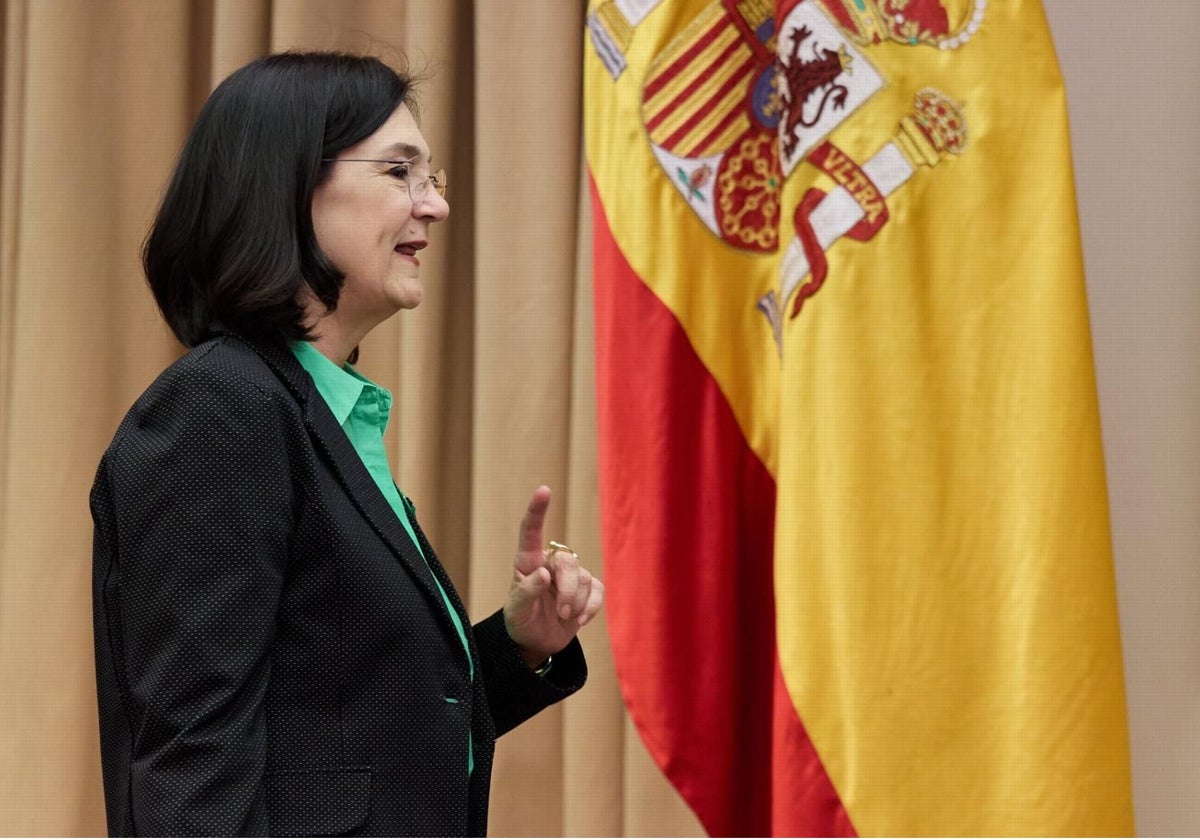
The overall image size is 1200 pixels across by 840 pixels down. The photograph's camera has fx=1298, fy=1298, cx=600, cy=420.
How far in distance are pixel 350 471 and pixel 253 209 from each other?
0.23 meters

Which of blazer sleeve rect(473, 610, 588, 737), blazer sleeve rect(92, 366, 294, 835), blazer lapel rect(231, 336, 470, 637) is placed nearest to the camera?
blazer sleeve rect(92, 366, 294, 835)

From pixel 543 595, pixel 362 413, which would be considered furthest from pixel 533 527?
pixel 362 413

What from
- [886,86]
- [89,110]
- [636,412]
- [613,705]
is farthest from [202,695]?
[89,110]

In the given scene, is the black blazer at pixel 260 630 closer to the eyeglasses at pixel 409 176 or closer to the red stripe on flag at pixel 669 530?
the eyeglasses at pixel 409 176

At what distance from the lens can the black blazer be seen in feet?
3.02

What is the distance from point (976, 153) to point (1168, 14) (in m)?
0.76

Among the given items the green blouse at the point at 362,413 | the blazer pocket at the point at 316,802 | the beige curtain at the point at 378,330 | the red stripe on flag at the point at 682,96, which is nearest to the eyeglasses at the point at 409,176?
the green blouse at the point at 362,413

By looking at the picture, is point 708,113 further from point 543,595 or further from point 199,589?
point 199,589

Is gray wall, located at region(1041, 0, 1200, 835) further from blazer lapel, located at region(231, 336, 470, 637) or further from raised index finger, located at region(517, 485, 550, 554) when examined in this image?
blazer lapel, located at region(231, 336, 470, 637)

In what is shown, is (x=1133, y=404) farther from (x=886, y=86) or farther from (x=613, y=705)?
(x=613, y=705)

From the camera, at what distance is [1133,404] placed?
2.09 m

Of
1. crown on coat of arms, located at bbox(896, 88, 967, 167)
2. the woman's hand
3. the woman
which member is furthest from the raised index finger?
crown on coat of arms, located at bbox(896, 88, 967, 167)

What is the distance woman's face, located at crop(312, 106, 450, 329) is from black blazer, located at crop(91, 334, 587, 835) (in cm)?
12

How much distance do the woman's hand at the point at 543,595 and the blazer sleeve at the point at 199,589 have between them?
1.03ft
